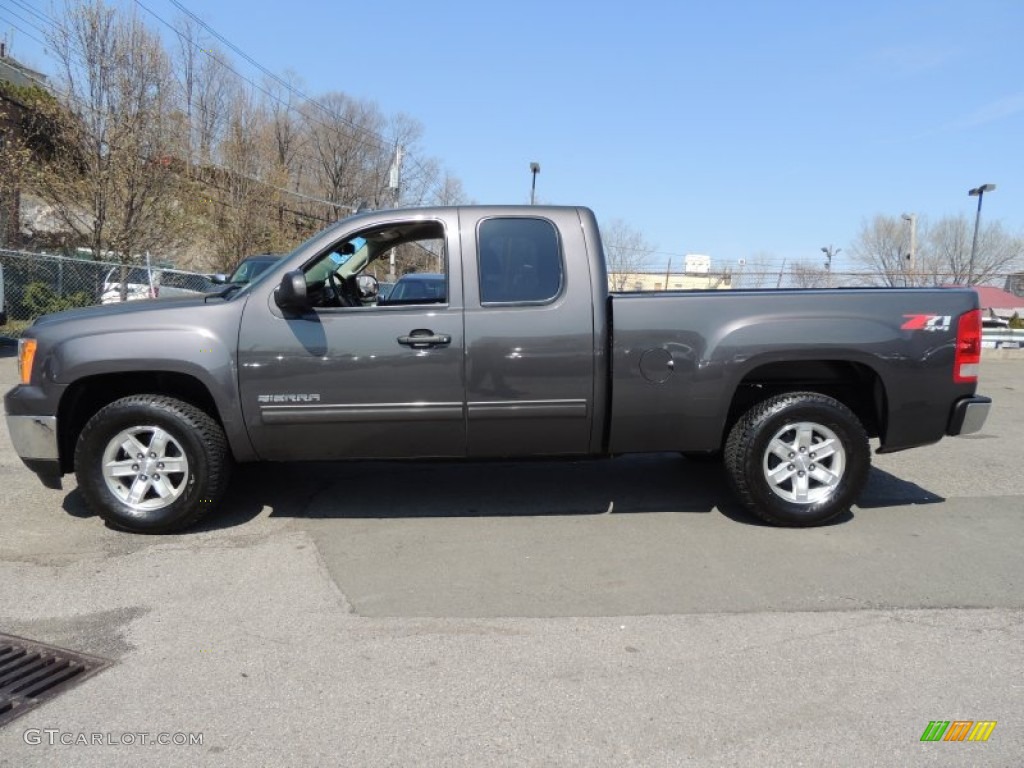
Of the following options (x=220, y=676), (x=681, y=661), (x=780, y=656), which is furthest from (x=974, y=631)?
(x=220, y=676)

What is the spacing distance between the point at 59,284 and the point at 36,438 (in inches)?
501

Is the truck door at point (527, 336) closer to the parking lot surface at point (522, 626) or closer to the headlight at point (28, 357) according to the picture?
Result: the parking lot surface at point (522, 626)

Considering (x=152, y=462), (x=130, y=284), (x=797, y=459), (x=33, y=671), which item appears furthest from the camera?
(x=130, y=284)

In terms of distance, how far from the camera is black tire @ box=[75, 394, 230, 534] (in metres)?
4.52

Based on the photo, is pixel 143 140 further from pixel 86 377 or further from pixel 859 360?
pixel 859 360

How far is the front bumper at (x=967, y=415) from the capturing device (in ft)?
15.6

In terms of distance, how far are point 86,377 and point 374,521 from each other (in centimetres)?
196

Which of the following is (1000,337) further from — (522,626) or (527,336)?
(522,626)

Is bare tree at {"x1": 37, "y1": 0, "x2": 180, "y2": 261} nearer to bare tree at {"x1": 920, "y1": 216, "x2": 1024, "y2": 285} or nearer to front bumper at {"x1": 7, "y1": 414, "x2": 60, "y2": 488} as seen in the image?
front bumper at {"x1": 7, "y1": 414, "x2": 60, "y2": 488}

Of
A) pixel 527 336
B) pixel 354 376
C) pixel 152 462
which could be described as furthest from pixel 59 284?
pixel 527 336

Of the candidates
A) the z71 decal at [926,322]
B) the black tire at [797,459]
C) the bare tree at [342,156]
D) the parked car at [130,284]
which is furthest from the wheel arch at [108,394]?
the bare tree at [342,156]

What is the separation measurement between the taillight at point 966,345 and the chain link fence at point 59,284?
12.1 metres

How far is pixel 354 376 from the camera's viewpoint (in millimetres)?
4469

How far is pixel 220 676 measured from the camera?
3.05 metres
